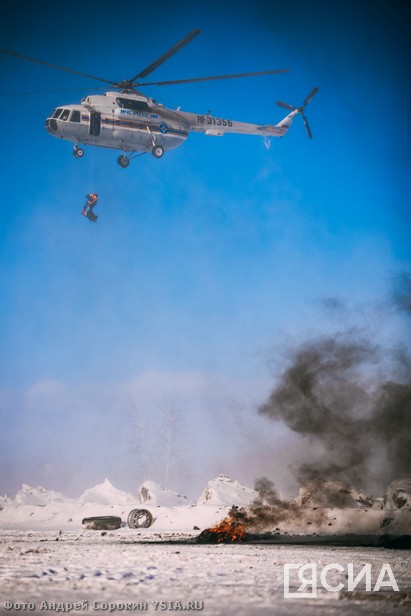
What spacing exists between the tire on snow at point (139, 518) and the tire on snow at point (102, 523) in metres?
0.52

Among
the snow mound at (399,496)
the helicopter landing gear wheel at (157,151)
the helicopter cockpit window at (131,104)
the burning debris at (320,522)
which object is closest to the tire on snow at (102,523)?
the burning debris at (320,522)

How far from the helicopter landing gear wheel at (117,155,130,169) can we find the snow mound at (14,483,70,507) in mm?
23005

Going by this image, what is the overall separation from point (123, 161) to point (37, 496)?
82.9 ft

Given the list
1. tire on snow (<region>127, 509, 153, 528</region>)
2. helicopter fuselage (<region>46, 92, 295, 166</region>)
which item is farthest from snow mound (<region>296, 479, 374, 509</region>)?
helicopter fuselage (<region>46, 92, 295, 166</region>)

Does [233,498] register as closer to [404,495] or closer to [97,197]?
[404,495]

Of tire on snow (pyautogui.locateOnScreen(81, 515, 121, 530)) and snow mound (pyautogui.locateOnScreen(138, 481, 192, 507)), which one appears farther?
snow mound (pyautogui.locateOnScreen(138, 481, 192, 507))

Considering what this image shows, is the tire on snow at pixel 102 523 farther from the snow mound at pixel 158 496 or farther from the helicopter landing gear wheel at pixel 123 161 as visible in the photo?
the helicopter landing gear wheel at pixel 123 161

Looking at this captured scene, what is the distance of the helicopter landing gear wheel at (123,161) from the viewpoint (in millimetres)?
20172

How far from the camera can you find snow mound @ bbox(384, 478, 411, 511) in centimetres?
1672

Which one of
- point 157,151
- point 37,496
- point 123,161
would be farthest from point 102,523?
point 37,496

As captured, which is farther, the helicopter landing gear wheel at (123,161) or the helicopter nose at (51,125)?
the helicopter landing gear wheel at (123,161)

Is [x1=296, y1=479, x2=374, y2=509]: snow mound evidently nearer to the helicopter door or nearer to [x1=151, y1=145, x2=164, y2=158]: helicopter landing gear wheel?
[x1=151, y1=145, x2=164, y2=158]: helicopter landing gear wheel

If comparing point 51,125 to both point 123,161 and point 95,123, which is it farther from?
point 123,161

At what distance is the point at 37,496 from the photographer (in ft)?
114
